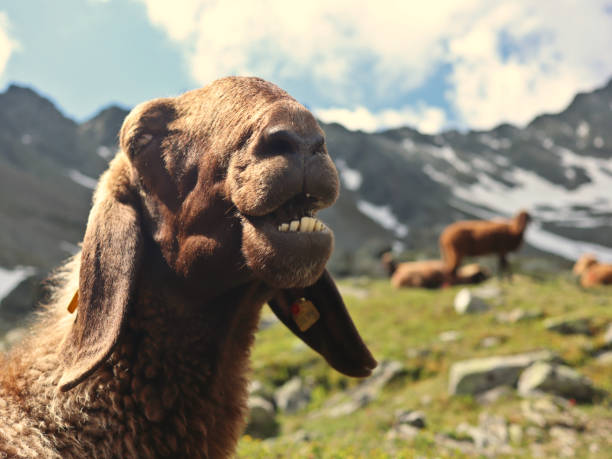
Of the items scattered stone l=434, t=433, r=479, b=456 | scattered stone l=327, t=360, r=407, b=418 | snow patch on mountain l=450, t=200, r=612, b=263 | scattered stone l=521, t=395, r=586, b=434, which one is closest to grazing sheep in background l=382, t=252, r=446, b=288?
scattered stone l=327, t=360, r=407, b=418

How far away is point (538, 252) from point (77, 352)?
10452cm

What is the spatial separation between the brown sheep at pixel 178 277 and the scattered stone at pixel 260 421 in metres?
6.97

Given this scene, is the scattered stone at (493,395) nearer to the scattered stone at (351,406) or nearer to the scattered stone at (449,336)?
the scattered stone at (351,406)

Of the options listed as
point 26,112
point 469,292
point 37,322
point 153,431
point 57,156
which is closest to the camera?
point 153,431

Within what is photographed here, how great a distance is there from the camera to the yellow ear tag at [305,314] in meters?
3.59

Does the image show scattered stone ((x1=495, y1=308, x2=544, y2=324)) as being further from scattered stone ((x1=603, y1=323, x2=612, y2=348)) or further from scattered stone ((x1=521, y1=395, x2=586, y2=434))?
scattered stone ((x1=521, y1=395, x2=586, y2=434))

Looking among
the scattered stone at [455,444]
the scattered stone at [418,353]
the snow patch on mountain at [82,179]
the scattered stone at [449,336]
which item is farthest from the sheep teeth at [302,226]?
the snow patch on mountain at [82,179]

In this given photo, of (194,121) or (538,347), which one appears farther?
(538,347)

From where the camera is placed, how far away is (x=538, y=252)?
94.9 m

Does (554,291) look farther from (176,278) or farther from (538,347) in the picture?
(176,278)

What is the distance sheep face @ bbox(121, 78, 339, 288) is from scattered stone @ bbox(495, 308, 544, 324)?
42.0 ft

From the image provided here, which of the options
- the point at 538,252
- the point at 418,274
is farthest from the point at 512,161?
the point at 418,274

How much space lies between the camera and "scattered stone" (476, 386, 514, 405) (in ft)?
30.1

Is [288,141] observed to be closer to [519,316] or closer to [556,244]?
[519,316]
